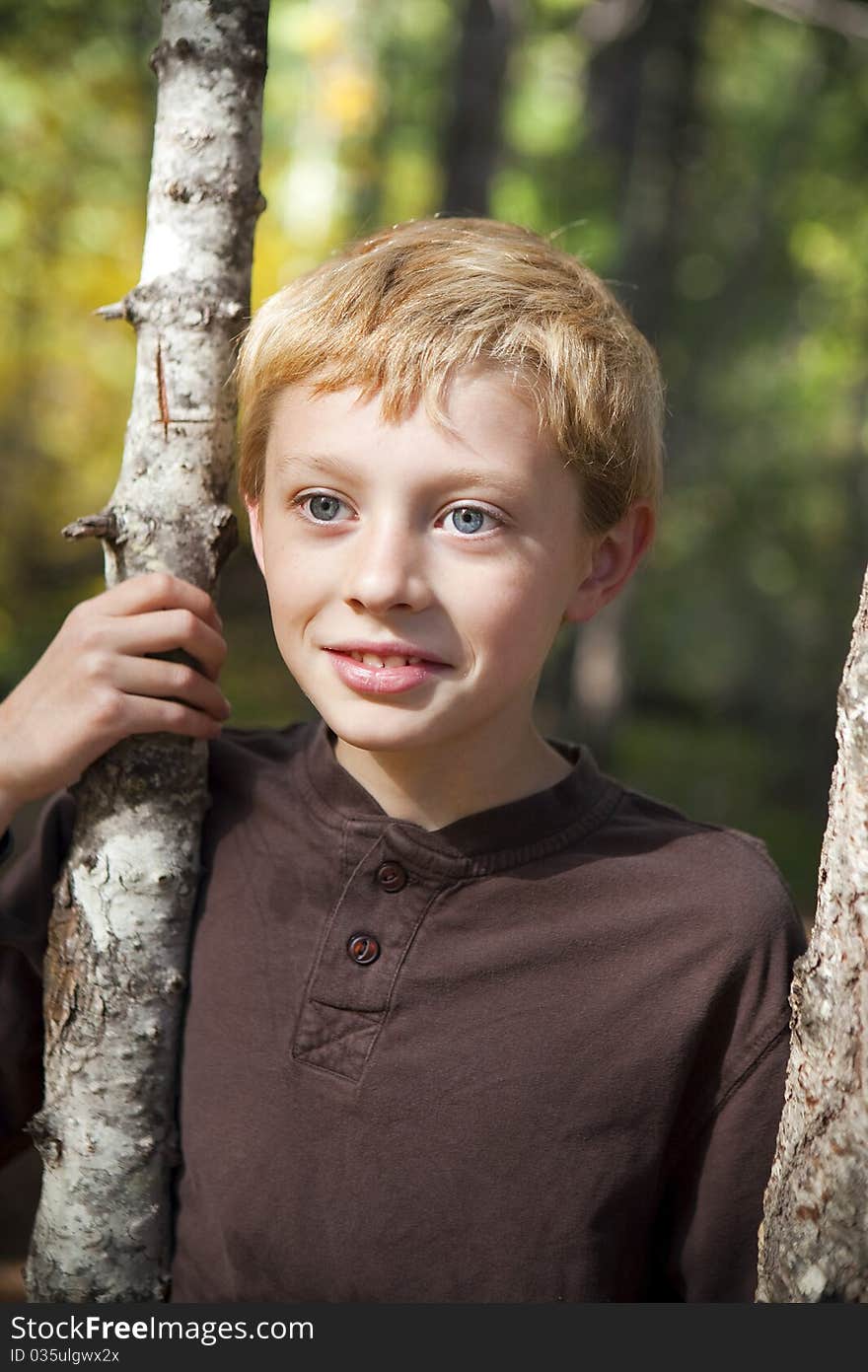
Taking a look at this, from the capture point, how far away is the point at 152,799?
6.89 ft

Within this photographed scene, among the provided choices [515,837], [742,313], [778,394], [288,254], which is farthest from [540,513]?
[288,254]

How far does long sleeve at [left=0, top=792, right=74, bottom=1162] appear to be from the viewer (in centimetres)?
218

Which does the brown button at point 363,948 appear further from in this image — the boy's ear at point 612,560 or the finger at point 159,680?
the boy's ear at point 612,560

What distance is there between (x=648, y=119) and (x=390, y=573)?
853cm

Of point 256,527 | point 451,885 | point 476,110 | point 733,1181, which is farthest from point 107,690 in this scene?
point 476,110

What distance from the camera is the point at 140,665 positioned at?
6.66 ft

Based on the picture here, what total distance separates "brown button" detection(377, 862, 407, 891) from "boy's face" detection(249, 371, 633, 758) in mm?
224

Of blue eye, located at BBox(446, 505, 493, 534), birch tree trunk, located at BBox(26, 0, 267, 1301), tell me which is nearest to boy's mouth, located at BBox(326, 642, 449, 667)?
blue eye, located at BBox(446, 505, 493, 534)

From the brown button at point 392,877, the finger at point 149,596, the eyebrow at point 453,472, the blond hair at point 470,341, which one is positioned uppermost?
the blond hair at point 470,341

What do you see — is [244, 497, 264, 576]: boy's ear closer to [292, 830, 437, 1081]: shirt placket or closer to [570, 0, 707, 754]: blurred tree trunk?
[292, 830, 437, 1081]: shirt placket

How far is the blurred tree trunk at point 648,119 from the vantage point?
8656mm

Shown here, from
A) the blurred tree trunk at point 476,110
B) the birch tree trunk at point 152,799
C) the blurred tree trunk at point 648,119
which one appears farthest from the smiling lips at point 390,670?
the blurred tree trunk at point 648,119

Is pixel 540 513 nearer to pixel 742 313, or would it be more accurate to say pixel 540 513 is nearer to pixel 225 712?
pixel 225 712

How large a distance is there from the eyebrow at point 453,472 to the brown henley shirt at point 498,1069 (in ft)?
1.78
